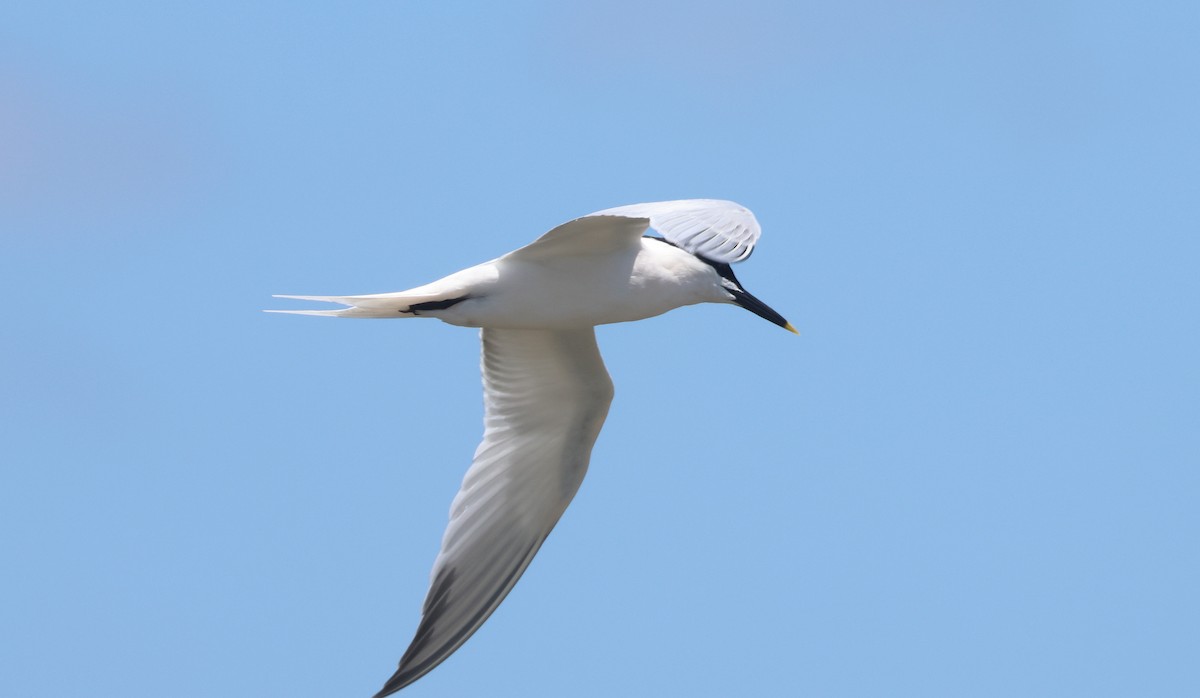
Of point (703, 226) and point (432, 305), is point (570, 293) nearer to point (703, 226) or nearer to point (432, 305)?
point (432, 305)

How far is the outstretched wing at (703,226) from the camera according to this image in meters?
8.76

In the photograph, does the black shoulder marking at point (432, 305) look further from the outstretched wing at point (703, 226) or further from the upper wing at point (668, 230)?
the outstretched wing at point (703, 226)

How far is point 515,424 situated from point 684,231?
142 inches

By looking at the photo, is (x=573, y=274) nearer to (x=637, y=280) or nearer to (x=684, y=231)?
(x=637, y=280)

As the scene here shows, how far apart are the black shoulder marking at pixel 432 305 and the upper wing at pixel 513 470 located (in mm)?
1572

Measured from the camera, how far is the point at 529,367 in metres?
12.0

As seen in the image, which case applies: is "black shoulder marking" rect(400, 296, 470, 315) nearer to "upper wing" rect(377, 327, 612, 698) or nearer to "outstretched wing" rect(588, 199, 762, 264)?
"outstretched wing" rect(588, 199, 762, 264)

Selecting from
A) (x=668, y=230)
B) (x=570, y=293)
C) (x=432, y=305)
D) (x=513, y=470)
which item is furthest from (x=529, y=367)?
(x=668, y=230)

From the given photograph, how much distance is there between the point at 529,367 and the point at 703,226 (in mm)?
3247

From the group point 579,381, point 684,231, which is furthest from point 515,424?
point 684,231

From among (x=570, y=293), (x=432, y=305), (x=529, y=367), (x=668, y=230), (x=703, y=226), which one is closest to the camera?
(x=668, y=230)

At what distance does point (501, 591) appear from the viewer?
38.9 feet

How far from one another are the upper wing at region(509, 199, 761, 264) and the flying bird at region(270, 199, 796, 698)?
21 millimetres

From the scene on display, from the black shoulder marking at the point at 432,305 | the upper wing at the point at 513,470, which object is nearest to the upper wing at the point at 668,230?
the black shoulder marking at the point at 432,305
